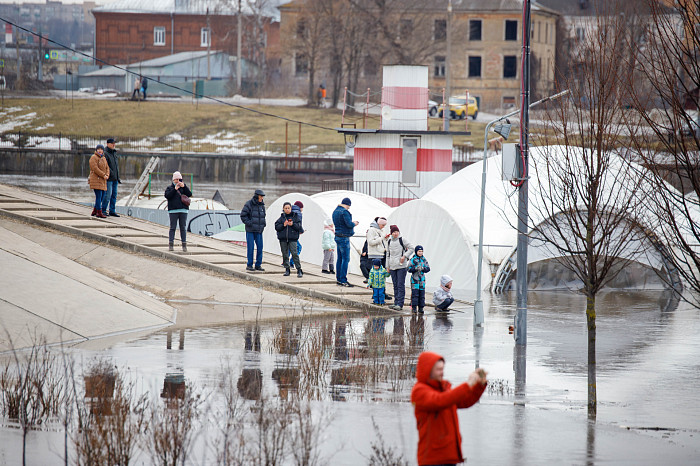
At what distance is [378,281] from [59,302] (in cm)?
673

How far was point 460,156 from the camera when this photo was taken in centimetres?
6175

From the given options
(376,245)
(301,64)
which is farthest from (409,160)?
(301,64)

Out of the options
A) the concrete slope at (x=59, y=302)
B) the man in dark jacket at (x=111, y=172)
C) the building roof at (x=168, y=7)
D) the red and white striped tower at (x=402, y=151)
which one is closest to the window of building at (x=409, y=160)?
the red and white striped tower at (x=402, y=151)

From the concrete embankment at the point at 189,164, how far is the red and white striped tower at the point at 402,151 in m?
20.9

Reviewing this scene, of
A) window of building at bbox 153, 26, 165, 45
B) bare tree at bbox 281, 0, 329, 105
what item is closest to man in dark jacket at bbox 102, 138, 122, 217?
bare tree at bbox 281, 0, 329, 105

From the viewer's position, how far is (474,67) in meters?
82.1

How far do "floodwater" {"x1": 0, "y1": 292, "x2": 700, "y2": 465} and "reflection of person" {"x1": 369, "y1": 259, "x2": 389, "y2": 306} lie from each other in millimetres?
929

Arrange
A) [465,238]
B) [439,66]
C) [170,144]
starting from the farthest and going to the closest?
[439,66] → [170,144] → [465,238]

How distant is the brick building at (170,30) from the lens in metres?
92.9

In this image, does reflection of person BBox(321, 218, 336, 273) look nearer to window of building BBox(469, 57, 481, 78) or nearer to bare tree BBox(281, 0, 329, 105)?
bare tree BBox(281, 0, 329, 105)

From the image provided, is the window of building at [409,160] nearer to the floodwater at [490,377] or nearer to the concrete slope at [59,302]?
the floodwater at [490,377]

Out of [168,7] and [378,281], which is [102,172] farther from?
[168,7]

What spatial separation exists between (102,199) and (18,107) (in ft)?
187

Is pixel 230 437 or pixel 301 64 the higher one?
pixel 301 64
